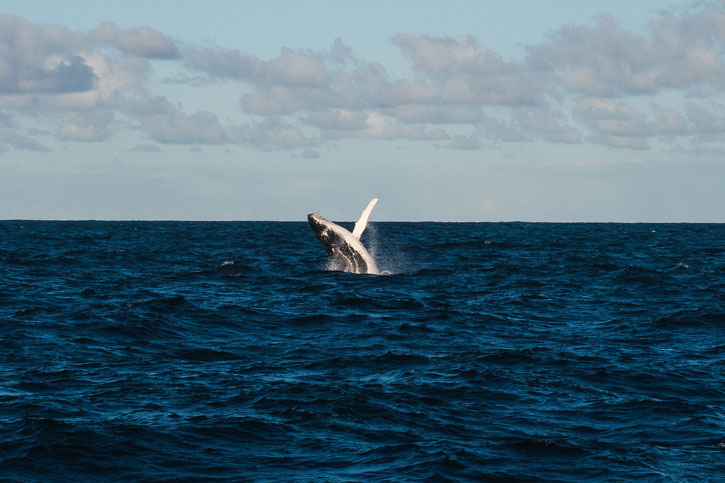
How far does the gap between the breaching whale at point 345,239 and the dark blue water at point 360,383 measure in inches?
55.0

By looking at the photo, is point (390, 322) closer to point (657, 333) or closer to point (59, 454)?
point (657, 333)

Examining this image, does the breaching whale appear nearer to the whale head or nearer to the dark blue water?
the whale head

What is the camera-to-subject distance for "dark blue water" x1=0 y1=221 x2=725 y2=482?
12133 millimetres

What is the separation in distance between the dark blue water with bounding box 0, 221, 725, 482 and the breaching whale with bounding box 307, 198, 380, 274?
4.58ft

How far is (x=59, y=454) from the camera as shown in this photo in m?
12.2

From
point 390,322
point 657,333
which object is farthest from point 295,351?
point 657,333

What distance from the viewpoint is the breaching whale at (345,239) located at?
1176 inches

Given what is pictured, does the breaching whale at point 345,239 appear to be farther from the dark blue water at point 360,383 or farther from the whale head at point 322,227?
the dark blue water at point 360,383

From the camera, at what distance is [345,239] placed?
31031 mm

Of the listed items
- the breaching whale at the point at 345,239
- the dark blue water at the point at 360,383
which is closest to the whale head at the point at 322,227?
the breaching whale at the point at 345,239

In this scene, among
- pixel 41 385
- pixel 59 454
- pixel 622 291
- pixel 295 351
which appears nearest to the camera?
pixel 59 454

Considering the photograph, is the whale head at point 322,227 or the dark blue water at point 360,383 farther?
the whale head at point 322,227

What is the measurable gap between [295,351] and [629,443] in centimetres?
909

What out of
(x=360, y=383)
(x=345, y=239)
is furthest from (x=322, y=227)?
(x=360, y=383)
